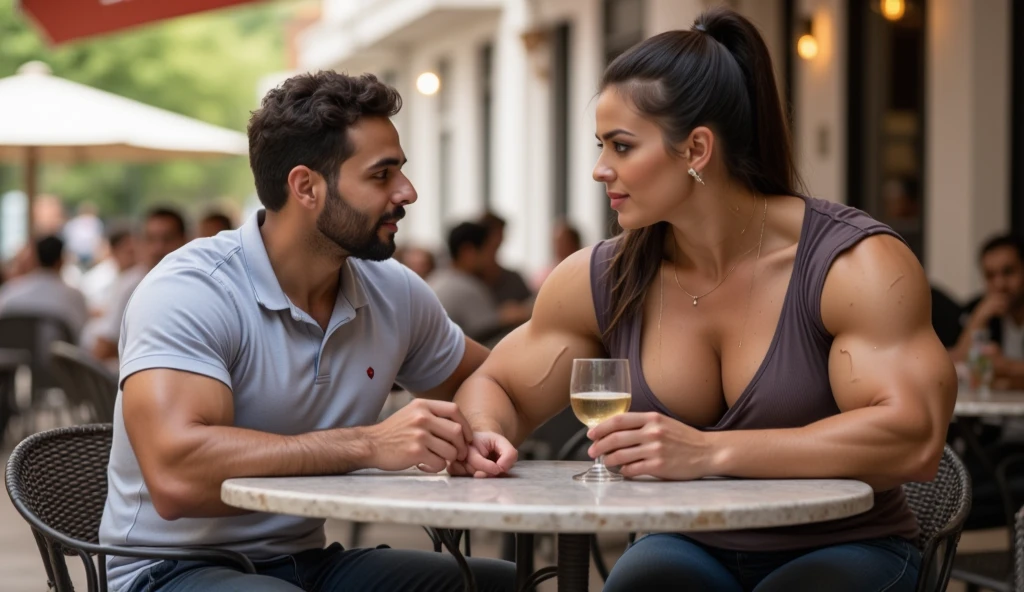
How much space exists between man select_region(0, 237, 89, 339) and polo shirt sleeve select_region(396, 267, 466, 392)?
7537 millimetres

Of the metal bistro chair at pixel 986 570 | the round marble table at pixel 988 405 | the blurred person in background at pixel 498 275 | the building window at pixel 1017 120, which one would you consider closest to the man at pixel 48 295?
the blurred person in background at pixel 498 275

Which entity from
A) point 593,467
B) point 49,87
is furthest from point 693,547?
point 49,87

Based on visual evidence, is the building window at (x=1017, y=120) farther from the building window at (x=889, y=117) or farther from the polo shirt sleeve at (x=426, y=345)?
the polo shirt sleeve at (x=426, y=345)

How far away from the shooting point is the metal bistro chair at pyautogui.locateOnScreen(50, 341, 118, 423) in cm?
Answer: 577

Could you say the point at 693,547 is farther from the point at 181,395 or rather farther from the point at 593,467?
the point at 181,395

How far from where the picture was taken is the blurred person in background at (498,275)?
9789mm

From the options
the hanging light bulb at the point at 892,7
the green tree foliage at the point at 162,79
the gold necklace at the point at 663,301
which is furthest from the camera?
the green tree foliage at the point at 162,79

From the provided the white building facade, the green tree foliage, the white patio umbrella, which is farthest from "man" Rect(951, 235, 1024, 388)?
the green tree foliage

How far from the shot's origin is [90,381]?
5992 mm

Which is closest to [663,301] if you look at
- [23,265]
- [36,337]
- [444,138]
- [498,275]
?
[498,275]

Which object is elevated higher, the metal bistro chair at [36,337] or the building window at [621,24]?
the building window at [621,24]

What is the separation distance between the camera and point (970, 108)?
8766 millimetres

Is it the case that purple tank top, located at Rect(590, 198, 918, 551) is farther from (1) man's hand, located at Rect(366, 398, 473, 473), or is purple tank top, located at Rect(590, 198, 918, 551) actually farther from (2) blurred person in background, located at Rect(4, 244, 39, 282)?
(2) blurred person in background, located at Rect(4, 244, 39, 282)

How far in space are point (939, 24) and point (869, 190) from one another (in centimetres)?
155
